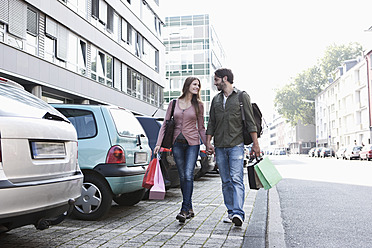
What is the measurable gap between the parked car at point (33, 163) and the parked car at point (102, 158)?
1543mm

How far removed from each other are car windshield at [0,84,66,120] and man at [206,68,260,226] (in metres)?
2.25

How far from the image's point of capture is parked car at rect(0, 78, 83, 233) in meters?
3.14

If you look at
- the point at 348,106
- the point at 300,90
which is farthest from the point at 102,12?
the point at 300,90

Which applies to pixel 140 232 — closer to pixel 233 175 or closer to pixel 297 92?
pixel 233 175

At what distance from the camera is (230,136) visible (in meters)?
5.37

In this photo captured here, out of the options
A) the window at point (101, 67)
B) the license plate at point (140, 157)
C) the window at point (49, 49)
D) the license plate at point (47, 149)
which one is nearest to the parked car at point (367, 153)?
the window at point (101, 67)

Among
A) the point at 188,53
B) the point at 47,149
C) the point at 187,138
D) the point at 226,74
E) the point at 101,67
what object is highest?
the point at 188,53

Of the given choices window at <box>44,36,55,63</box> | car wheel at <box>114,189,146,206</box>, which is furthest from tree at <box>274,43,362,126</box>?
car wheel at <box>114,189,146,206</box>

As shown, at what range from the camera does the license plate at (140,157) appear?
6.18 meters

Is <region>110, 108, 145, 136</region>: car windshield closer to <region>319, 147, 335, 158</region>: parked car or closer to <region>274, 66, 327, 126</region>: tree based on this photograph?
<region>319, 147, 335, 158</region>: parked car

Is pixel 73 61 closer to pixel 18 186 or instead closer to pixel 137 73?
pixel 137 73

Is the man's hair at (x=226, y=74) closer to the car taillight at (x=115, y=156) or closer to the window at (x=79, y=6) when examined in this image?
the car taillight at (x=115, y=156)

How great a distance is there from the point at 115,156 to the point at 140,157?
0.68 m

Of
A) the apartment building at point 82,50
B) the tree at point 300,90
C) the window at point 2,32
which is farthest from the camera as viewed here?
the tree at point 300,90
